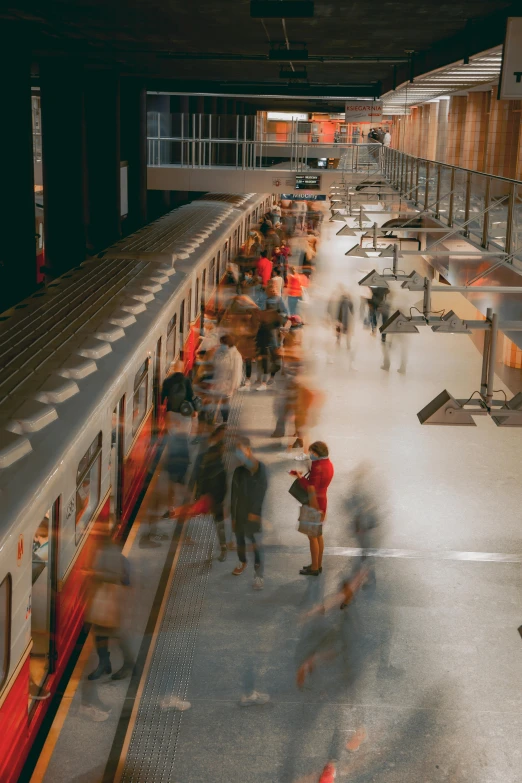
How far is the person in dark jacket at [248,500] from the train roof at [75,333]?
149 cm

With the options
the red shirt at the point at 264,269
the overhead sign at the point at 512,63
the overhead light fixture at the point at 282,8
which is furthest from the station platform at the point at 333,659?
the red shirt at the point at 264,269

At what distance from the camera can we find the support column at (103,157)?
63.8ft

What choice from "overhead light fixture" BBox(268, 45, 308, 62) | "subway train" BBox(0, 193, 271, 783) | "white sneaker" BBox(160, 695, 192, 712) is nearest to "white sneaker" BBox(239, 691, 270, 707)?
"white sneaker" BBox(160, 695, 192, 712)

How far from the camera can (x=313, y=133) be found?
29.1 m

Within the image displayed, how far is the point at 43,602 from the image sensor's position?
559 cm

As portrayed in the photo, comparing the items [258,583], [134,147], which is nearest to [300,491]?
[258,583]

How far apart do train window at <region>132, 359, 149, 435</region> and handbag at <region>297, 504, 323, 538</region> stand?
70.0 inches

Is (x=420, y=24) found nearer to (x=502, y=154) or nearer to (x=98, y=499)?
(x=98, y=499)

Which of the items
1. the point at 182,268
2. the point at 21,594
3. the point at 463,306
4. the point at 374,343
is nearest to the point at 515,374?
the point at 374,343

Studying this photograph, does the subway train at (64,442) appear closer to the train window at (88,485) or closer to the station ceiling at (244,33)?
the train window at (88,485)

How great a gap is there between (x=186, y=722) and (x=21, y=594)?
233 centimetres

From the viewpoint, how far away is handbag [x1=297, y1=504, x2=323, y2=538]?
877 centimetres

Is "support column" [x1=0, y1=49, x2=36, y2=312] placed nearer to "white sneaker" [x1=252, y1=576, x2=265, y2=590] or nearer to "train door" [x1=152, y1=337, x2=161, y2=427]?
"train door" [x1=152, y1=337, x2=161, y2=427]

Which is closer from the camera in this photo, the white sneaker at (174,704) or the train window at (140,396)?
the white sneaker at (174,704)
